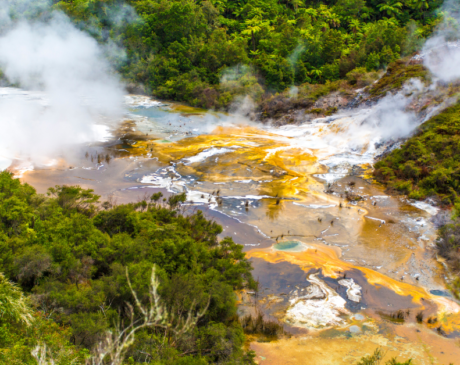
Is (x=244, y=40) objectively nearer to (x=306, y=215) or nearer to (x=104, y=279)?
(x=306, y=215)

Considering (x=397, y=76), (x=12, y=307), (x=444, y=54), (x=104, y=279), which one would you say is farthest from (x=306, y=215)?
(x=444, y=54)

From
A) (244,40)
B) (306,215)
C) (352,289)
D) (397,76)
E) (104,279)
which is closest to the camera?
(104,279)

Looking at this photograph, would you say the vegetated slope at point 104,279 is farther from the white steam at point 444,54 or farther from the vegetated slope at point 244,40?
the vegetated slope at point 244,40

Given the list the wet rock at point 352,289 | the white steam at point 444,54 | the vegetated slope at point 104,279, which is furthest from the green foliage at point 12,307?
the white steam at point 444,54

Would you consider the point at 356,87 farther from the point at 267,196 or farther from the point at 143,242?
the point at 143,242

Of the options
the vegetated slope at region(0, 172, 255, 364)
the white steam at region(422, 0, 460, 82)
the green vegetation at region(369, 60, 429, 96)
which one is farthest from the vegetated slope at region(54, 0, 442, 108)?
the vegetated slope at region(0, 172, 255, 364)

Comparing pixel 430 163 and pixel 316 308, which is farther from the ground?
pixel 430 163

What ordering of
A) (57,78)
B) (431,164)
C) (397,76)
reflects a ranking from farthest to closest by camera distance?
(57,78)
(397,76)
(431,164)

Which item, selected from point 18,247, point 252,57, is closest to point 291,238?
point 18,247
